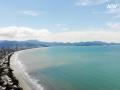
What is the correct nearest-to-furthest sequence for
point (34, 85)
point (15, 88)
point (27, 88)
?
point (15, 88), point (27, 88), point (34, 85)

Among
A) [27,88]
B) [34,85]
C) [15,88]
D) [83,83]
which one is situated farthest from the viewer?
[83,83]

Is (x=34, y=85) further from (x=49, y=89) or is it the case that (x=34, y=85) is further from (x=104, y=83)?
(x=104, y=83)

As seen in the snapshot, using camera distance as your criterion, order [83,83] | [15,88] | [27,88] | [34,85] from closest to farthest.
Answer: [15,88] → [27,88] → [34,85] → [83,83]

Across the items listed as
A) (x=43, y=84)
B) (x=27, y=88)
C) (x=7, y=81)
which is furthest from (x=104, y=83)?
(x=7, y=81)

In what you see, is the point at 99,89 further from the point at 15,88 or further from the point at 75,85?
the point at 15,88

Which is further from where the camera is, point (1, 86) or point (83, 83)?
point (83, 83)

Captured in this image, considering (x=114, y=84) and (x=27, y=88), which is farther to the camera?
(x=114, y=84)

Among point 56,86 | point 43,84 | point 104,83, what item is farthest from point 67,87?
point 104,83

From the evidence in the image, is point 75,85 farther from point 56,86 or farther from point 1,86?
point 1,86
